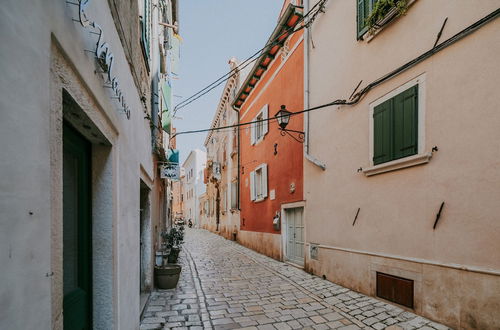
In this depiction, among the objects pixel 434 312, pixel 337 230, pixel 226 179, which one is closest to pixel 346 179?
pixel 337 230

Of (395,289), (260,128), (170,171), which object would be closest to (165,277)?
(170,171)

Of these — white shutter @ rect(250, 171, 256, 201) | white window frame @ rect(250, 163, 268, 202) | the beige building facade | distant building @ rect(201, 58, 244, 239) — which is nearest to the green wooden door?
the beige building facade

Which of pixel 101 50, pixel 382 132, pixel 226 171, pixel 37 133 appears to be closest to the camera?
pixel 37 133

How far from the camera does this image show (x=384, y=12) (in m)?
5.57

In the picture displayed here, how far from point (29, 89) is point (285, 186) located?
30.7 ft

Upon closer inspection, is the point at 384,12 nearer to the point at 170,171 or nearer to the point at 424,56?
the point at 424,56

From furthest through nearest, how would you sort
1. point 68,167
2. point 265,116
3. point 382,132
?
point 265,116
point 382,132
point 68,167

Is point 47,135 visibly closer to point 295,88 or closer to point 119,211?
point 119,211

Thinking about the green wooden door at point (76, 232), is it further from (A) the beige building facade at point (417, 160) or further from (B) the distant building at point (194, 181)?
(B) the distant building at point (194, 181)

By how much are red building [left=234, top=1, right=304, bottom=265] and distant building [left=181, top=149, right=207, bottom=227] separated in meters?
20.8

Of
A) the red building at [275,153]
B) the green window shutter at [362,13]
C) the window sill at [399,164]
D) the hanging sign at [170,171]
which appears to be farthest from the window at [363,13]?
the hanging sign at [170,171]

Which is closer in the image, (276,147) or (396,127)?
(396,127)

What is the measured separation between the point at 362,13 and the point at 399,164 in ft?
11.6

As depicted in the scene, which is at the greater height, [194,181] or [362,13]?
[362,13]
